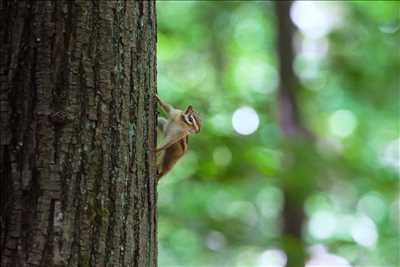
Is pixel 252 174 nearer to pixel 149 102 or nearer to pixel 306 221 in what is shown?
pixel 306 221

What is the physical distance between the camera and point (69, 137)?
1.77 meters

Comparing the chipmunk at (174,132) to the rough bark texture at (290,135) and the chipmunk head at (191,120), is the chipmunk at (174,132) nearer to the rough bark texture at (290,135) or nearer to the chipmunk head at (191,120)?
the chipmunk head at (191,120)

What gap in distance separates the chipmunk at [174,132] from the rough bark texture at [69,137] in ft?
0.78

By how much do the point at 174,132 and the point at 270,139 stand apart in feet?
13.0

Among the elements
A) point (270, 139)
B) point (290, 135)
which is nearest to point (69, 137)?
point (270, 139)

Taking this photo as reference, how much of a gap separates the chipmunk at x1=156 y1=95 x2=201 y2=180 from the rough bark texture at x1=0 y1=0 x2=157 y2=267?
239 mm

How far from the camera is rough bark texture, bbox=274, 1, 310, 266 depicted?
565 cm

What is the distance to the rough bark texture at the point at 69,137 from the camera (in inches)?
68.0

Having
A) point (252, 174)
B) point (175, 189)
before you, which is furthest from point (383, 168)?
point (175, 189)

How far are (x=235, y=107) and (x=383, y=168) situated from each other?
1752 millimetres

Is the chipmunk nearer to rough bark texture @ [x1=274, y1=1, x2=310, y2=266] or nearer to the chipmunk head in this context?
the chipmunk head

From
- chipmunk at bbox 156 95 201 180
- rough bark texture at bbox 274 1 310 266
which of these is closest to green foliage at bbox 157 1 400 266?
rough bark texture at bbox 274 1 310 266

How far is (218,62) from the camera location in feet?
36.7

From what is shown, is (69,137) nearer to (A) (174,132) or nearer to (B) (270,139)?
(A) (174,132)
